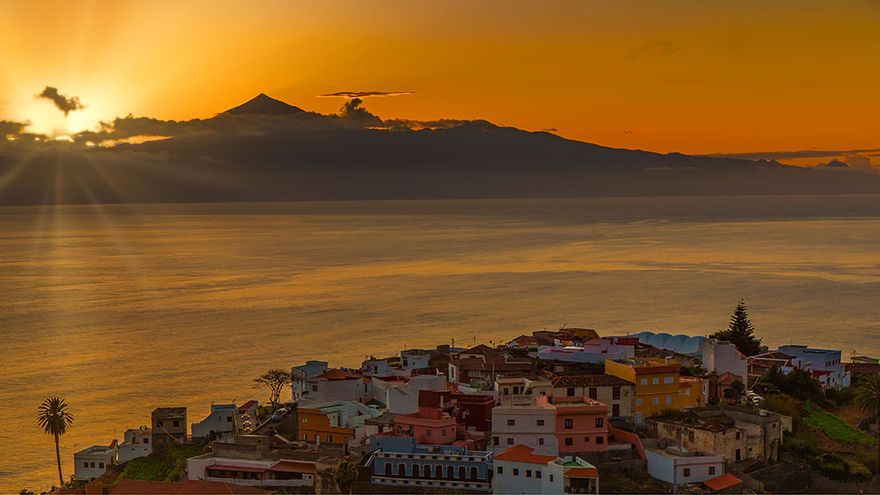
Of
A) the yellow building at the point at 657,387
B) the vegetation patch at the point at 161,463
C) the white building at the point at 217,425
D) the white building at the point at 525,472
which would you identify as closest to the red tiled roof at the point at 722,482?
the white building at the point at 525,472

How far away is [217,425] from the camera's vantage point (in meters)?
34.4

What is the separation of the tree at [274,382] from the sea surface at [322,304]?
800 millimetres

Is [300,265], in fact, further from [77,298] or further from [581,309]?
[581,309]

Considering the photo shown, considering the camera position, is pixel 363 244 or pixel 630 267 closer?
pixel 630 267

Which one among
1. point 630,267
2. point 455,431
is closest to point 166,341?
point 455,431

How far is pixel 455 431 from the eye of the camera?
2655cm

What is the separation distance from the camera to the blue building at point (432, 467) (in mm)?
24484

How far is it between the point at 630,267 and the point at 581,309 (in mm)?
31592

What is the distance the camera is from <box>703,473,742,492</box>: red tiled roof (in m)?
23.6

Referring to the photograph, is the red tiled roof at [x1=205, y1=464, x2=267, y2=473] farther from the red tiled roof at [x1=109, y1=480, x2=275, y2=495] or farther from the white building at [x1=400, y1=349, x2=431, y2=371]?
the white building at [x1=400, y1=349, x2=431, y2=371]

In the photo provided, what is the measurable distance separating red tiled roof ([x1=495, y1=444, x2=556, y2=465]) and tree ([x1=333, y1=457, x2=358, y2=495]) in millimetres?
3726

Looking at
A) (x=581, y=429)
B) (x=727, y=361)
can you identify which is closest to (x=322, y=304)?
(x=727, y=361)

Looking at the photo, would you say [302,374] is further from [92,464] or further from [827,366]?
[827,366]

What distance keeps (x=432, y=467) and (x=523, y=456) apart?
2620 millimetres
